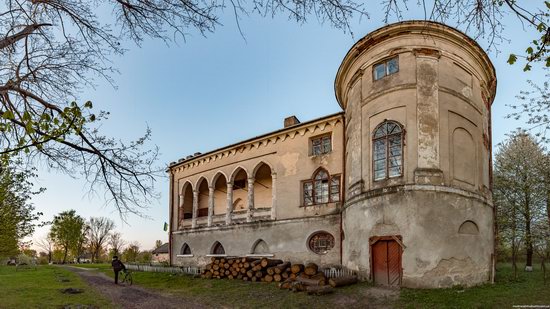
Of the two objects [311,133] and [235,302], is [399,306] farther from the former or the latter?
[311,133]

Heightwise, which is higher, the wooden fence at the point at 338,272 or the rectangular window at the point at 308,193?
the rectangular window at the point at 308,193

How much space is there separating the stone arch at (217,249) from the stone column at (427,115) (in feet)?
52.0

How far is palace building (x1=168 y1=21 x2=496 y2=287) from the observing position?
15.3m

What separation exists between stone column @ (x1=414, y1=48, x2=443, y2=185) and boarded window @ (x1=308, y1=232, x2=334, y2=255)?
6.82m

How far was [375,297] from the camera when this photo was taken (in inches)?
566

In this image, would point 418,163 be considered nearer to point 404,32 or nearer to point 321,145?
point 404,32

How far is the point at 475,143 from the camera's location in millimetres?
17844

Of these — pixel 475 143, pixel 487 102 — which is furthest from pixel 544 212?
pixel 475 143

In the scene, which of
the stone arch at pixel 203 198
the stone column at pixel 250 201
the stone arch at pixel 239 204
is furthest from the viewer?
the stone arch at pixel 203 198

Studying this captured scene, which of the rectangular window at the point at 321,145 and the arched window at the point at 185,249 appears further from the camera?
the arched window at the point at 185,249

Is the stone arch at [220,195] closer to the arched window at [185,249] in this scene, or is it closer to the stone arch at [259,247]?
the arched window at [185,249]

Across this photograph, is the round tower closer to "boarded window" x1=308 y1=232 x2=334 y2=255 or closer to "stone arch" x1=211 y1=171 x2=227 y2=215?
"boarded window" x1=308 y1=232 x2=334 y2=255

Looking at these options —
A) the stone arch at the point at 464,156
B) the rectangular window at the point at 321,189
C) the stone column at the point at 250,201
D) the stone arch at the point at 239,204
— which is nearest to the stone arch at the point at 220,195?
the stone arch at the point at 239,204

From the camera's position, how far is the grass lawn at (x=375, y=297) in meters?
13.0
